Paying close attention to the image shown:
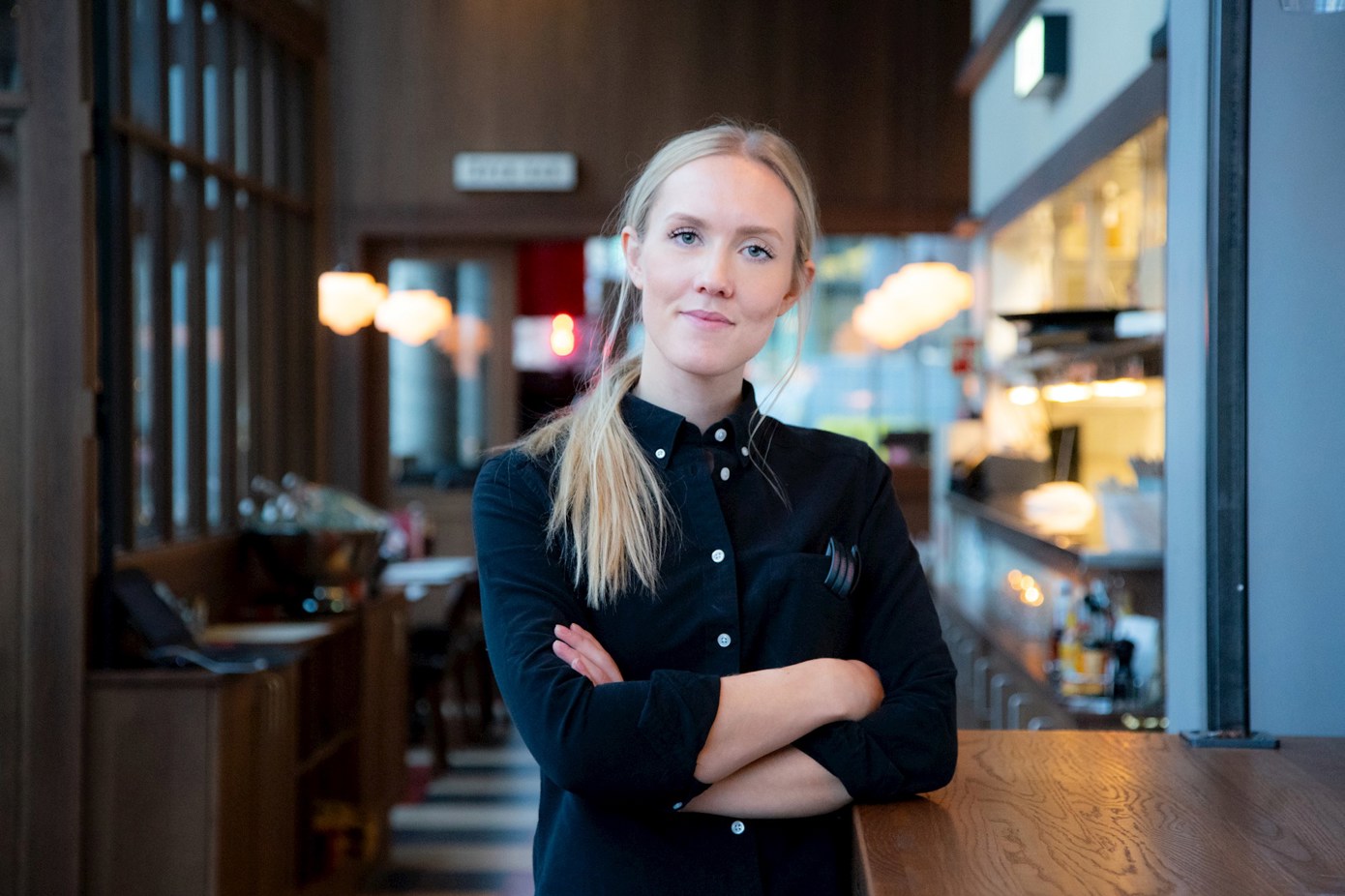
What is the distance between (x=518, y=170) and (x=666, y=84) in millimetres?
904

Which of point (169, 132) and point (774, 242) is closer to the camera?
point (774, 242)

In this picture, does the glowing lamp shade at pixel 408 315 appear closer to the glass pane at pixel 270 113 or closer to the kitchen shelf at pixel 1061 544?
the glass pane at pixel 270 113

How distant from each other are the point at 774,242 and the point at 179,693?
2.46 meters

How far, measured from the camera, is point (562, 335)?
30.5 feet

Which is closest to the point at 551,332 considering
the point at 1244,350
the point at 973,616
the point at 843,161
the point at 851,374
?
the point at 851,374

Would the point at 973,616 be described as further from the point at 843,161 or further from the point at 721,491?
the point at 721,491

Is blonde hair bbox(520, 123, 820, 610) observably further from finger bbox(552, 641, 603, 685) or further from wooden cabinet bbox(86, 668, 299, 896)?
wooden cabinet bbox(86, 668, 299, 896)

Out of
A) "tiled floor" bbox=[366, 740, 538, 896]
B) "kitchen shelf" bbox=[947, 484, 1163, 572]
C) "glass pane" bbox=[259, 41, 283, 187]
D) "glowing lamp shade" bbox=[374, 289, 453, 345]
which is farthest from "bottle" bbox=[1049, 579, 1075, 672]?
"glowing lamp shade" bbox=[374, 289, 453, 345]

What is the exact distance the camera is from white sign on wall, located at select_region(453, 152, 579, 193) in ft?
24.6

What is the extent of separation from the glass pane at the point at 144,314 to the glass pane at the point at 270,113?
4.76 feet

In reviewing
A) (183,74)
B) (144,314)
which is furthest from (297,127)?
(144,314)

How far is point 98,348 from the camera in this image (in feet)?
11.9

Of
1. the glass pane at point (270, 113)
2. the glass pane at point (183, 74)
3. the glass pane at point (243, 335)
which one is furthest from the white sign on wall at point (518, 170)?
the glass pane at point (183, 74)

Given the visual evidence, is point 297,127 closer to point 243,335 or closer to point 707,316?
point 243,335
